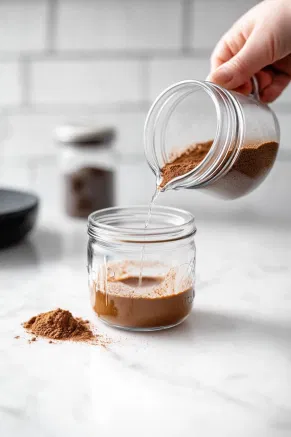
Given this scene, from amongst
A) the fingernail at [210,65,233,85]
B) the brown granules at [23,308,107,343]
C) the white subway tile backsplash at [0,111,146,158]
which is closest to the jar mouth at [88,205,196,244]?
the brown granules at [23,308,107,343]

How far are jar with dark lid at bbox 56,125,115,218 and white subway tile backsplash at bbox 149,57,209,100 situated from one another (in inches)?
10.3

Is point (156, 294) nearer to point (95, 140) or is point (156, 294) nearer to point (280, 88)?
point (280, 88)

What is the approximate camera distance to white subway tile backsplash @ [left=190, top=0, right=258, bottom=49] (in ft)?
5.11

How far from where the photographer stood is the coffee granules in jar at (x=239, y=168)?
85cm

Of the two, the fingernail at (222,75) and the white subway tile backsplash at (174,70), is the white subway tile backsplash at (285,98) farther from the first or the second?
the fingernail at (222,75)

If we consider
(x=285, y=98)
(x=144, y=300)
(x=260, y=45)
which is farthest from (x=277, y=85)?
(x=144, y=300)

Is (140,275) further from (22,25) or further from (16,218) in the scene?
(22,25)

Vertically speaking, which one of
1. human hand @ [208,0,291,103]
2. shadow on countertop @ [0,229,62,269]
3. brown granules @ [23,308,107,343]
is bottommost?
shadow on countertop @ [0,229,62,269]

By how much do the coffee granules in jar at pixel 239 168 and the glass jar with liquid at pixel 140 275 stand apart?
70mm

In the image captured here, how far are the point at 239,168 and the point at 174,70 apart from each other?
0.84 meters

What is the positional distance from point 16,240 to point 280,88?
0.61 metres

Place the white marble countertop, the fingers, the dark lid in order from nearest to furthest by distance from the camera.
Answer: the white marble countertop
the fingers
the dark lid

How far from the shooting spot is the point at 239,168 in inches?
33.6

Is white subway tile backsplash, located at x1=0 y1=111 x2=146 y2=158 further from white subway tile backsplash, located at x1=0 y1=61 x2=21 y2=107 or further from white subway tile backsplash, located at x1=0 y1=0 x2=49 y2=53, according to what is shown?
white subway tile backsplash, located at x1=0 y1=0 x2=49 y2=53
